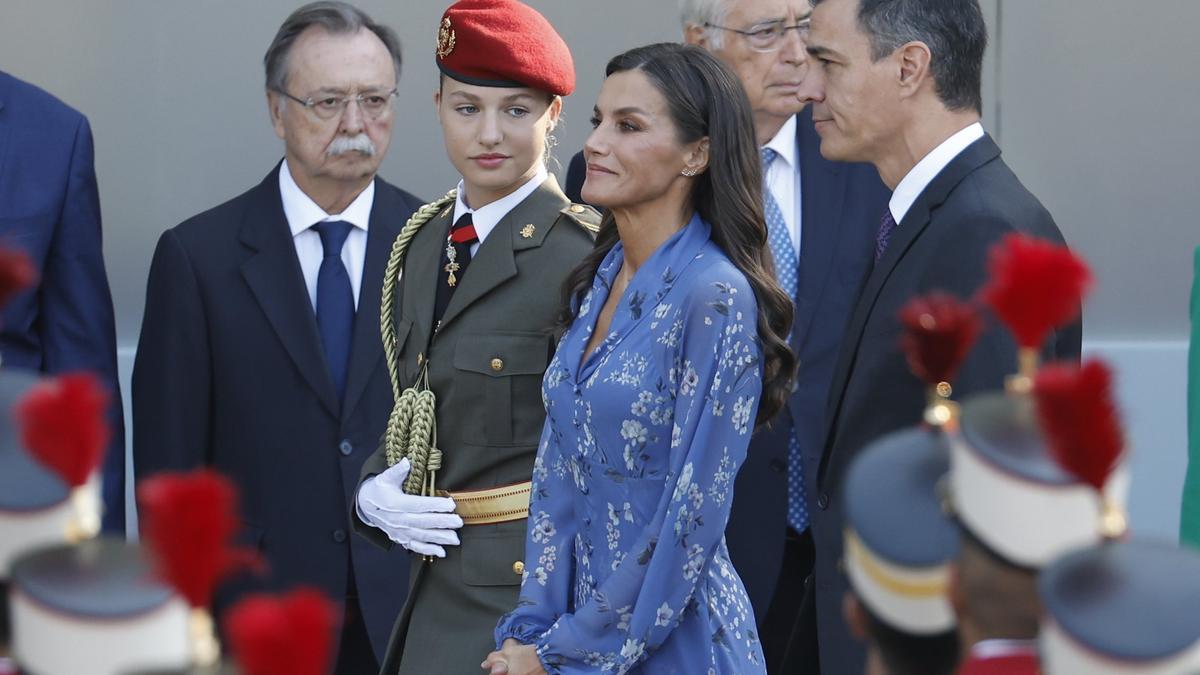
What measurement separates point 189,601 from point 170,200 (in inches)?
166

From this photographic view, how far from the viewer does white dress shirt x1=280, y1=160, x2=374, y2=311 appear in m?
4.12

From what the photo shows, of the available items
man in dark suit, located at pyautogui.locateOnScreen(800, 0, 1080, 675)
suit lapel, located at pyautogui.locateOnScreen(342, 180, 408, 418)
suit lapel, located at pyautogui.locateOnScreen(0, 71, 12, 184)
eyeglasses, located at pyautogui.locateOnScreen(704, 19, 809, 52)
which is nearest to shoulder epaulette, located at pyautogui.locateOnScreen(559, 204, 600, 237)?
man in dark suit, located at pyautogui.locateOnScreen(800, 0, 1080, 675)

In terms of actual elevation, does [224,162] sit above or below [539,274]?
below

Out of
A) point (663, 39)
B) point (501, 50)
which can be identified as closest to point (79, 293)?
point (501, 50)

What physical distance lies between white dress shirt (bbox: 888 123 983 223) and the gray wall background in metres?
2.37

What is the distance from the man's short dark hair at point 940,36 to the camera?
3.01m

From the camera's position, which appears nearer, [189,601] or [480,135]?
[189,601]

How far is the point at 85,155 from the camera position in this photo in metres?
3.92

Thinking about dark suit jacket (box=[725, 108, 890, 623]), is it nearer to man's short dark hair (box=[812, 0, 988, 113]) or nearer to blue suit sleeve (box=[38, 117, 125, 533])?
man's short dark hair (box=[812, 0, 988, 113])

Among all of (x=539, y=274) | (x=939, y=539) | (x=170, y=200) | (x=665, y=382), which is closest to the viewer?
(x=939, y=539)

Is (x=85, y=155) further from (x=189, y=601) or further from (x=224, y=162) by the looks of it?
(x=189, y=601)

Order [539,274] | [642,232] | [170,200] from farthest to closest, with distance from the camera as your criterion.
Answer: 1. [170,200]
2. [539,274]
3. [642,232]

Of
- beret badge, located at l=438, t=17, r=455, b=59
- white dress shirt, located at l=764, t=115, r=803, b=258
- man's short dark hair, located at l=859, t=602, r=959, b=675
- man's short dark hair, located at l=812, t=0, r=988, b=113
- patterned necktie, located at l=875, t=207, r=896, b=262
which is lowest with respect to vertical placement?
white dress shirt, located at l=764, t=115, r=803, b=258

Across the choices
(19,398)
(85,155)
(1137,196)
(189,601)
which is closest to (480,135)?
(85,155)
